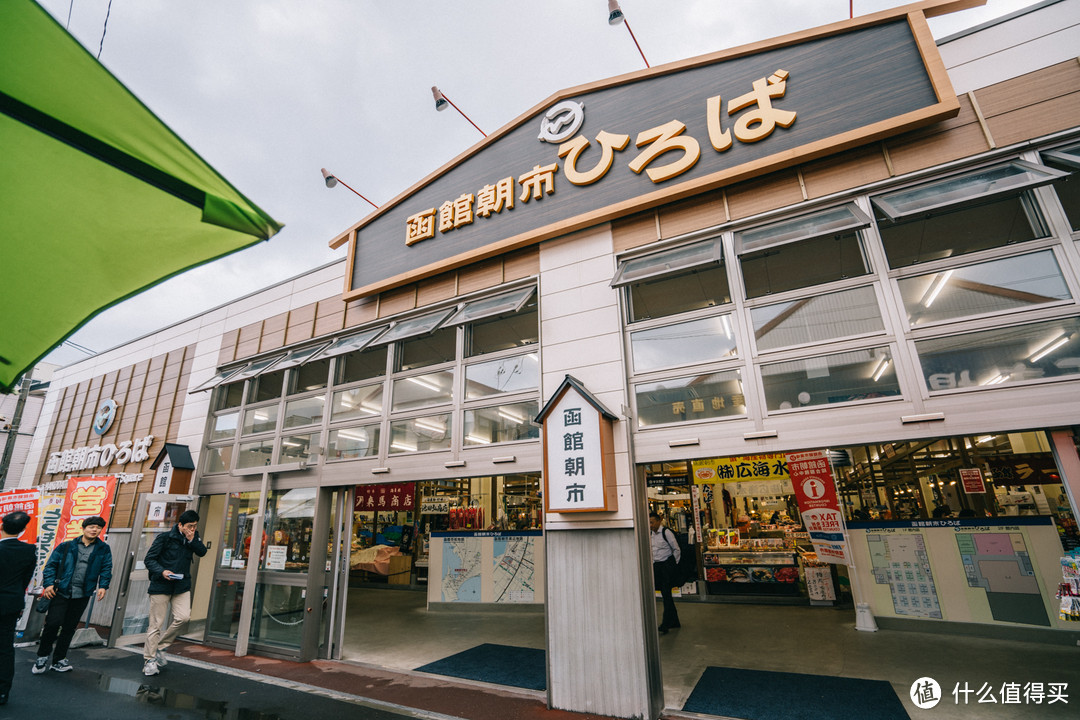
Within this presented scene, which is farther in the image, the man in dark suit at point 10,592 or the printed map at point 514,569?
the printed map at point 514,569

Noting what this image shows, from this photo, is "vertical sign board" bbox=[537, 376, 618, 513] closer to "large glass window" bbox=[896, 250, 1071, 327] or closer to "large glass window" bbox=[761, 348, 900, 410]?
"large glass window" bbox=[761, 348, 900, 410]

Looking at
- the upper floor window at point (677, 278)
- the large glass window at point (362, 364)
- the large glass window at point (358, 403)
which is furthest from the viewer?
the large glass window at point (362, 364)

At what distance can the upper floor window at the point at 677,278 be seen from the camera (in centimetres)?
539

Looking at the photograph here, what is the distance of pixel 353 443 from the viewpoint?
7.27 m

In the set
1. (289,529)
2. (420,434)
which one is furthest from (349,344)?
(289,529)

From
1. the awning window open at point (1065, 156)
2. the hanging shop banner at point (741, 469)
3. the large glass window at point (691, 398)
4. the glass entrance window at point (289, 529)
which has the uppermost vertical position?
the awning window open at point (1065, 156)

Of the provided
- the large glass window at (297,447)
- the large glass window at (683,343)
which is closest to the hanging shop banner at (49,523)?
the large glass window at (297,447)

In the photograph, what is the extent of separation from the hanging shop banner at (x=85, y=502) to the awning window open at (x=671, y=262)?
1054cm

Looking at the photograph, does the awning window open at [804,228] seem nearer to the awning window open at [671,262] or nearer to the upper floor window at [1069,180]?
the awning window open at [671,262]

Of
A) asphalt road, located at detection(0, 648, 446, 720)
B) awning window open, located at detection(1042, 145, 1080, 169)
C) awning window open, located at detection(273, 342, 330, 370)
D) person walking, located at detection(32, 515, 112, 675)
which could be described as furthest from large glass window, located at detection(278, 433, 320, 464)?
awning window open, located at detection(1042, 145, 1080, 169)

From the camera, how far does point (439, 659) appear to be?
260 inches

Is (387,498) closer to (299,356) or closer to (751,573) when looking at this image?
(299,356)

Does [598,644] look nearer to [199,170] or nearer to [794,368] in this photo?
[794,368]

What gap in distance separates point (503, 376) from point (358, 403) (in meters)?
2.61
